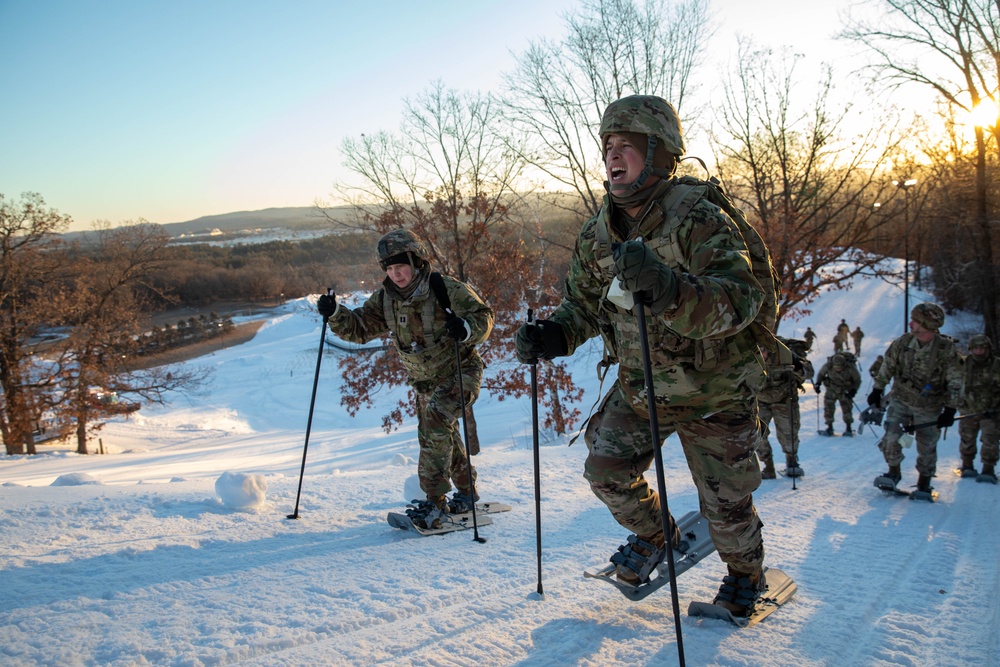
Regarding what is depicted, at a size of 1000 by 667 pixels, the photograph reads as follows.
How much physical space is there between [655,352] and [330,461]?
54.7 ft

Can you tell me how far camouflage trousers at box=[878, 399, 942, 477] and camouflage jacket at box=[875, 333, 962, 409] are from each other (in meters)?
Result: 0.08

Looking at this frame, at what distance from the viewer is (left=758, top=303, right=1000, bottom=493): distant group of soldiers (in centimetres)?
785

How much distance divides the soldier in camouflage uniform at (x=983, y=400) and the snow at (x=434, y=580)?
1.46m

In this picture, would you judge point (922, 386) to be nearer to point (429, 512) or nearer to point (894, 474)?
point (894, 474)

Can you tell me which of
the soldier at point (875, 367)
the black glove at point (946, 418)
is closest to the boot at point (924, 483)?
the black glove at point (946, 418)

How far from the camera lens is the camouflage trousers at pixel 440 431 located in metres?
5.36

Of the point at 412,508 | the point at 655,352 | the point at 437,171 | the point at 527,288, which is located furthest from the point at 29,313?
the point at 655,352

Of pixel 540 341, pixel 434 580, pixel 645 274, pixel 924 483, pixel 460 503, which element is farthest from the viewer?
pixel 924 483

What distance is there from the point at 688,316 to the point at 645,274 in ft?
0.93

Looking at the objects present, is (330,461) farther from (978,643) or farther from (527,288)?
(978,643)

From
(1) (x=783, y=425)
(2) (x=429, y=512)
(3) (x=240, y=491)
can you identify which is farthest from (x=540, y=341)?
(1) (x=783, y=425)

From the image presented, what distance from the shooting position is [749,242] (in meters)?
3.20

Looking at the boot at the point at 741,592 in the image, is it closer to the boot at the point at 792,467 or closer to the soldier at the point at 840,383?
the boot at the point at 792,467

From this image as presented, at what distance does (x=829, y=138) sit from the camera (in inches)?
717
